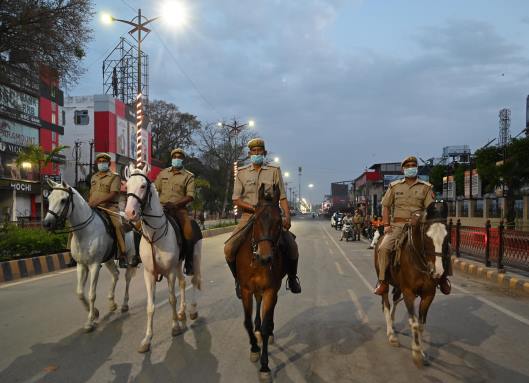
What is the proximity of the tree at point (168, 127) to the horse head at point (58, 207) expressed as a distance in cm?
6341

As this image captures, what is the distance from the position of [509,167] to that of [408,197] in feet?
70.3

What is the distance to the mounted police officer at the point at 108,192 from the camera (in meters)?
7.88

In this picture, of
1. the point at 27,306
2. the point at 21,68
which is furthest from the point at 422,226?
the point at 21,68

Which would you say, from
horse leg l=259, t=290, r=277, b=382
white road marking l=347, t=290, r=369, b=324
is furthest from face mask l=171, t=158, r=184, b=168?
white road marking l=347, t=290, r=369, b=324

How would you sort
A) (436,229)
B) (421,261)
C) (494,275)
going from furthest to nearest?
1. (494,275)
2. (421,261)
3. (436,229)

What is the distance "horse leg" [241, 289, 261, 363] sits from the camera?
5.24 meters

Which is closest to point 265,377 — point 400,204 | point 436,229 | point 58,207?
point 436,229

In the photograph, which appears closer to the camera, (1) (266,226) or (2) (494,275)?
(1) (266,226)

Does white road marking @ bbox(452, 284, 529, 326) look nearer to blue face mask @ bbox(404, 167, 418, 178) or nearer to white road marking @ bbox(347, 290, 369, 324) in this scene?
white road marking @ bbox(347, 290, 369, 324)

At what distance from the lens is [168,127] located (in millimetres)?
70500

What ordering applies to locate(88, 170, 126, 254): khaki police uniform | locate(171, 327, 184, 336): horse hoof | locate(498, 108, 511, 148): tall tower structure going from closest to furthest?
locate(171, 327, 184, 336): horse hoof < locate(88, 170, 126, 254): khaki police uniform < locate(498, 108, 511, 148): tall tower structure

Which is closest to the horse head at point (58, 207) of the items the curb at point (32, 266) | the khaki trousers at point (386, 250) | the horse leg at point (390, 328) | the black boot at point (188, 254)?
the black boot at point (188, 254)

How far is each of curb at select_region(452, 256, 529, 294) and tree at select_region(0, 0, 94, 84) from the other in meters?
14.5

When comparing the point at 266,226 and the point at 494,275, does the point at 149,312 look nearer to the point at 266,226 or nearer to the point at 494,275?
the point at 266,226
